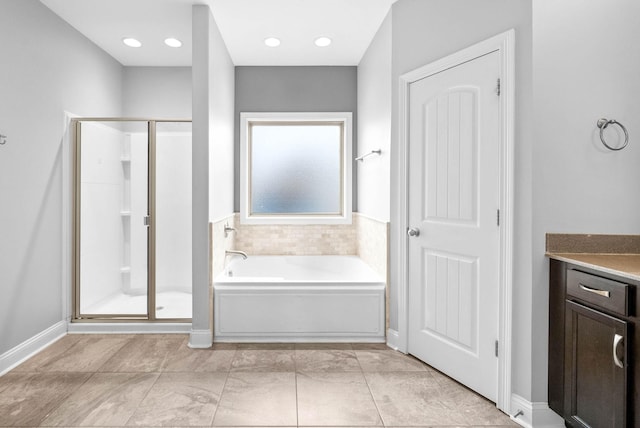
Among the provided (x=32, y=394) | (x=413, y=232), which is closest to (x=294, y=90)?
(x=413, y=232)

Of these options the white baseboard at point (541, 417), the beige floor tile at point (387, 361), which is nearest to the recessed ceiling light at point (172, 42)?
the beige floor tile at point (387, 361)

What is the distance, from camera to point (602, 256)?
6.43 feet

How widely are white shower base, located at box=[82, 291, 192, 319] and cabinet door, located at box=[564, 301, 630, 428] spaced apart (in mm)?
2719

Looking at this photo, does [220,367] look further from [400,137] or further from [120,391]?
[400,137]

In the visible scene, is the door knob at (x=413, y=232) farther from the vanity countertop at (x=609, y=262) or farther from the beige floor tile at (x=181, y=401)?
the beige floor tile at (x=181, y=401)

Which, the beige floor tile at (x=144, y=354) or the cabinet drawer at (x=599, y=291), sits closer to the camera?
the cabinet drawer at (x=599, y=291)

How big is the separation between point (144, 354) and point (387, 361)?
5.68 ft

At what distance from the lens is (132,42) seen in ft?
12.3

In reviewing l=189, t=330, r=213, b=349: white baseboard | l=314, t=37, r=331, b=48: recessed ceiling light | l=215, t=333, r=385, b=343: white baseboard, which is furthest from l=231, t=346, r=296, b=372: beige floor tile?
l=314, t=37, r=331, b=48: recessed ceiling light

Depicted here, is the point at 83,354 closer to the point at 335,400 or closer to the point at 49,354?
the point at 49,354

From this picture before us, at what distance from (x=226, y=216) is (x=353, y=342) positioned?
1.65 m

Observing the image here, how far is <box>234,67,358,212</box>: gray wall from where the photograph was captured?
14.4 feet

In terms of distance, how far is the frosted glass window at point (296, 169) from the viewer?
455 cm

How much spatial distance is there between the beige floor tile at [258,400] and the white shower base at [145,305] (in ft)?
3.31
